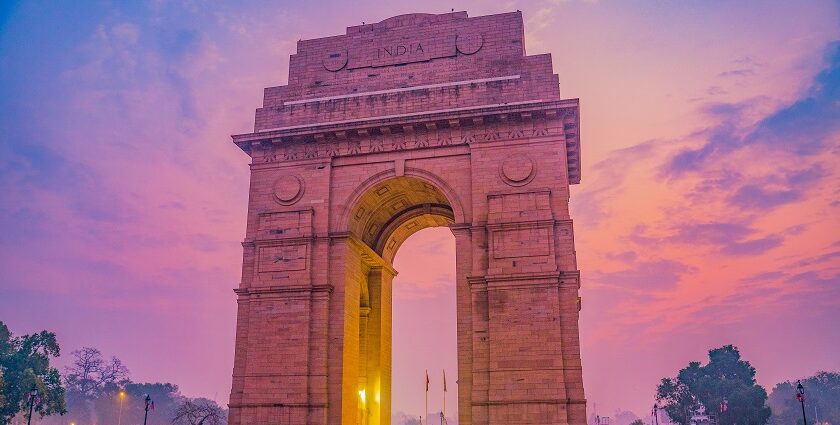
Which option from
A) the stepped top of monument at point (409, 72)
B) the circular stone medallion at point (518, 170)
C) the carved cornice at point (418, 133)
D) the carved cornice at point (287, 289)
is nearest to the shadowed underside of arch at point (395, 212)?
the carved cornice at point (418, 133)

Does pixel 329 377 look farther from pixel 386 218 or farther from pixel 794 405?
pixel 794 405

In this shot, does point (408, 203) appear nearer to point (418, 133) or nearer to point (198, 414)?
point (418, 133)

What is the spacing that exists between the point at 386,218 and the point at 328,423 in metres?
9.55

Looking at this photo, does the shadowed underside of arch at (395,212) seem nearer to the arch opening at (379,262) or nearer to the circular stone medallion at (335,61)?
the arch opening at (379,262)

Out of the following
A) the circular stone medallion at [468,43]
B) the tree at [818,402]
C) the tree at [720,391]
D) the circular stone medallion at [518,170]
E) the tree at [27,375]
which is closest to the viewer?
the circular stone medallion at [518,170]

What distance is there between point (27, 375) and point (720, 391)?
62.8m

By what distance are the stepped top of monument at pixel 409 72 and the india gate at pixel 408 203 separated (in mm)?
55

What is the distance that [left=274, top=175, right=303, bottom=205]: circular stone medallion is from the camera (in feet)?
85.5

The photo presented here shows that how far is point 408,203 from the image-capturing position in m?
29.3

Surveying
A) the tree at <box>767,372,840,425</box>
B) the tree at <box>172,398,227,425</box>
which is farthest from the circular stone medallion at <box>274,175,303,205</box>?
the tree at <box>767,372,840,425</box>

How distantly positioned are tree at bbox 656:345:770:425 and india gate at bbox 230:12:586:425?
52.3 meters

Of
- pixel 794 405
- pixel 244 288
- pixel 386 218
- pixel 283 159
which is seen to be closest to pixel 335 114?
pixel 283 159

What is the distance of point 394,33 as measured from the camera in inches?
1107

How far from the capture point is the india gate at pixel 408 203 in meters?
22.6
